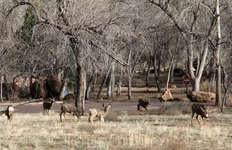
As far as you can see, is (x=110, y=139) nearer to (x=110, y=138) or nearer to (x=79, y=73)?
(x=110, y=138)

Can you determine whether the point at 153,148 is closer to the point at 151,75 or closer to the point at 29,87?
the point at 29,87

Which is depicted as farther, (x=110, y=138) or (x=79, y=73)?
(x=79, y=73)

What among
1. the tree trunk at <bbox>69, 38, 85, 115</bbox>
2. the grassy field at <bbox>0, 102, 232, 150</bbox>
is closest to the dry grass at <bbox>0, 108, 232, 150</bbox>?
the grassy field at <bbox>0, 102, 232, 150</bbox>

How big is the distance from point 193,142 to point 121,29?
42.2 ft

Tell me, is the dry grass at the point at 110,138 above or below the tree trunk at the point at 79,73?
below

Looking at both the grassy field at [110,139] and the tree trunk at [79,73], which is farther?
the tree trunk at [79,73]

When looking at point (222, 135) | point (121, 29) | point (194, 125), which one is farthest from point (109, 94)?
point (222, 135)

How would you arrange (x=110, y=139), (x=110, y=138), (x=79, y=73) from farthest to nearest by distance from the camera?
1. (x=79, y=73)
2. (x=110, y=138)
3. (x=110, y=139)

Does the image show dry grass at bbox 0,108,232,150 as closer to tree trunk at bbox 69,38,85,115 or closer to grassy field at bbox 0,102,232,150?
grassy field at bbox 0,102,232,150

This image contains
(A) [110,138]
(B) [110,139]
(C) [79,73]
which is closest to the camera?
(B) [110,139]

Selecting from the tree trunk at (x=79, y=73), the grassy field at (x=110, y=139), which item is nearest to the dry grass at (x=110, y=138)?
the grassy field at (x=110, y=139)

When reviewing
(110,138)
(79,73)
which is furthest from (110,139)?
(79,73)

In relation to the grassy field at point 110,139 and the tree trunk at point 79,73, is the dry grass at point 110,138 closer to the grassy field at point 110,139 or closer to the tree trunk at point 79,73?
the grassy field at point 110,139

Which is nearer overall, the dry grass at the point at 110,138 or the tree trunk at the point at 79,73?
the dry grass at the point at 110,138
